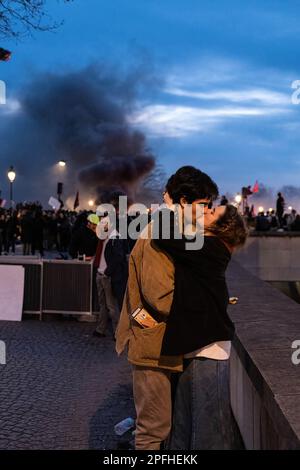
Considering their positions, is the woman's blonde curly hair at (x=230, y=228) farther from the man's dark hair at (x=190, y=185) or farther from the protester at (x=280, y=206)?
the protester at (x=280, y=206)

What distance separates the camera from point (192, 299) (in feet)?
10.5

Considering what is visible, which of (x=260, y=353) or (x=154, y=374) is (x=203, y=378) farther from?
(x=260, y=353)

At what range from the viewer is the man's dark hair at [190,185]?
11.2 ft

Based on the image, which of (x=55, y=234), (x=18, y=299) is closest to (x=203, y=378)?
(x=18, y=299)

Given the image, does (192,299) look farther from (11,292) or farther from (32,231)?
(32,231)

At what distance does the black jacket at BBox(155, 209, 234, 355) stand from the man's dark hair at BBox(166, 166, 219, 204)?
0.30 meters

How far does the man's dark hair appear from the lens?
3.41 meters

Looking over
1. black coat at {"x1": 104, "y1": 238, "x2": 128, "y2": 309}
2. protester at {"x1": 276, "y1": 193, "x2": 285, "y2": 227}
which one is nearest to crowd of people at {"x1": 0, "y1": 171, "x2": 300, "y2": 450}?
black coat at {"x1": 104, "y1": 238, "x2": 128, "y2": 309}

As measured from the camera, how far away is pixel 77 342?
8875 millimetres

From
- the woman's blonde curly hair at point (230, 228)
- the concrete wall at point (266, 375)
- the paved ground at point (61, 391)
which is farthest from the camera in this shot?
the paved ground at point (61, 391)

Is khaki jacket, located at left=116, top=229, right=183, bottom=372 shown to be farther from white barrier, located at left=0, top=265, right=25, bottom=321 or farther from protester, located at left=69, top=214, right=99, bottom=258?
protester, located at left=69, top=214, right=99, bottom=258

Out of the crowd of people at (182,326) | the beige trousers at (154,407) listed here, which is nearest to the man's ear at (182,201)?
the crowd of people at (182,326)

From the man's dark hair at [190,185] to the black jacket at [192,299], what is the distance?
0.99 ft

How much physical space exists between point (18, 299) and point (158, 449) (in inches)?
305
